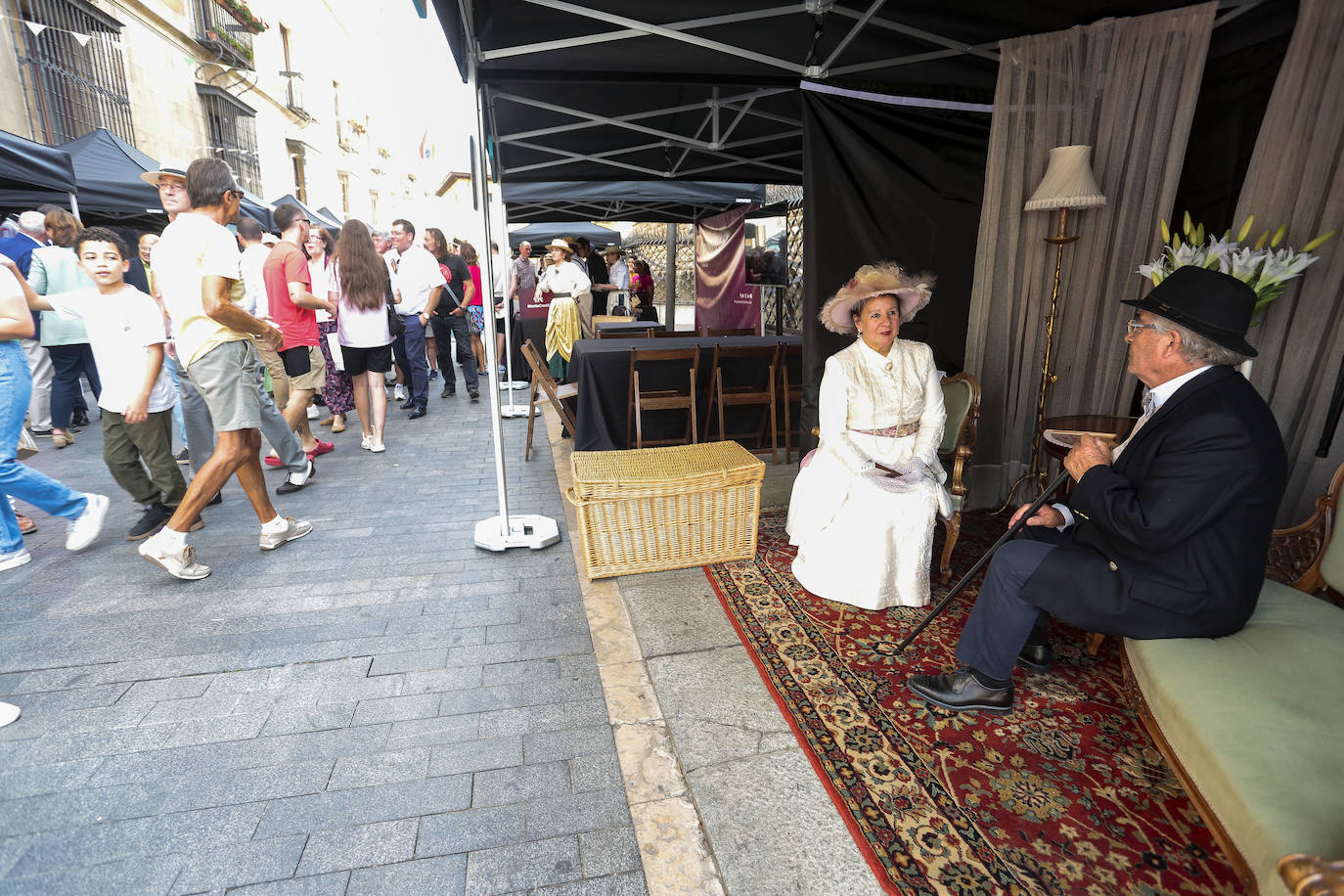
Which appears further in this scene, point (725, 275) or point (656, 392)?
point (725, 275)

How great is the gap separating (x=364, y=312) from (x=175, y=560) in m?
2.61

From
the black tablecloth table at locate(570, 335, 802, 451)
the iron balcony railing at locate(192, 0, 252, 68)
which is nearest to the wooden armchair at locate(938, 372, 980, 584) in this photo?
the black tablecloth table at locate(570, 335, 802, 451)

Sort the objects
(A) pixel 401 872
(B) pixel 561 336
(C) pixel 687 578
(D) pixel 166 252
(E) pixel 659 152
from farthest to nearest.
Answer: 1. (B) pixel 561 336
2. (E) pixel 659 152
3. (C) pixel 687 578
4. (D) pixel 166 252
5. (A) pixel 401 872

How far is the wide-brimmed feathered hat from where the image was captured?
111 inches

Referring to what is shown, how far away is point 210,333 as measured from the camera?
2.97 metres

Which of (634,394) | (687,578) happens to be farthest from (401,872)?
(634,394)

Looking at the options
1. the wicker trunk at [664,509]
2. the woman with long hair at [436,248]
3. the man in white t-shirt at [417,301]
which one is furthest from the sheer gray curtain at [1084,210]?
the woman with long hair at [436,248]

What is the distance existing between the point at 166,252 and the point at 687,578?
2.80m

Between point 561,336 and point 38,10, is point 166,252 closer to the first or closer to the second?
point 561,336

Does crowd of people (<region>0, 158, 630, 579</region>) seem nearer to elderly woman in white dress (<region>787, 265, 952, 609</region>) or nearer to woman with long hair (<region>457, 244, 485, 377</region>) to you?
woman with long hair (<region>457, 244, 485, 377</region>)

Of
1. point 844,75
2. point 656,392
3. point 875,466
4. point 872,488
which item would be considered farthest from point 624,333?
point 872,488

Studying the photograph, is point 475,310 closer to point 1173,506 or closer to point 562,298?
point 562,298

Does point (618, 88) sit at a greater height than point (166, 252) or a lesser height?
greater

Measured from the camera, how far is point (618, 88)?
434 cm
